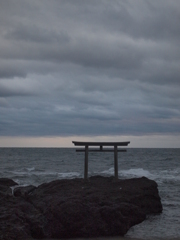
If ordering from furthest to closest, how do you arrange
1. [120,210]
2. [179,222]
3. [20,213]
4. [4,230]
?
[179,222]
[120,210]
[20,213]
[4,230]

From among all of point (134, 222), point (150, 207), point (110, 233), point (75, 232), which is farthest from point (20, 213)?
point (150, 207)

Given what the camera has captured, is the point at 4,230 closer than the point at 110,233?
Yes

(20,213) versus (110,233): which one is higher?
(20,213)

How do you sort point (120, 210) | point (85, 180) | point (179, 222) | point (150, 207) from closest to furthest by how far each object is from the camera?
1. point (120, 210)
2. point (179, 222)
3. point (150, 207)
4. point (85, 180)

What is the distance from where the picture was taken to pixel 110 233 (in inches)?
348

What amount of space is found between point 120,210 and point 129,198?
5.60 feet

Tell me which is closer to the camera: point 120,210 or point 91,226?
point 91,226

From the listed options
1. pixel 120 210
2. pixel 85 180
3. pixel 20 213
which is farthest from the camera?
pixel 85 180

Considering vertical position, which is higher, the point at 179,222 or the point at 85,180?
the point at 85,180

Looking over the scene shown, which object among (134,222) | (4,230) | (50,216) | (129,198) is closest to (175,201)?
(129,198)

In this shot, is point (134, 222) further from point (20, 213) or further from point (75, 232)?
point (20, 213)

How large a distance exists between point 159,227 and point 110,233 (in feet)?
7.06

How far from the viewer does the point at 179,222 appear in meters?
10.8

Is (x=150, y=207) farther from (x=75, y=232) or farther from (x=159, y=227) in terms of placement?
(x=75, y=232)
